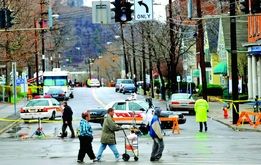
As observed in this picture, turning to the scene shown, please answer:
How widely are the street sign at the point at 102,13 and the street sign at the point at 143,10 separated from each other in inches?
51.3

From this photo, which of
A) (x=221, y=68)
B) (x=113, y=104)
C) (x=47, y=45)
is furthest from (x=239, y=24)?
(x=47, y=45)

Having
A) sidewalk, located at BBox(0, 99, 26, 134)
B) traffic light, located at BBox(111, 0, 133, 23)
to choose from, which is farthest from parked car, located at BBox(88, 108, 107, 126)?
traffic light, located at BBox(111, 0, 133, 23)

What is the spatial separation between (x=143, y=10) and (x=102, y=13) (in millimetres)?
1911

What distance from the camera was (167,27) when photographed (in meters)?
71.9

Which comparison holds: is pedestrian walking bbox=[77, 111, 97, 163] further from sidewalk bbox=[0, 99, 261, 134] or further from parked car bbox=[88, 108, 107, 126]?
parked car bbox=[88, 108, 107, 126]

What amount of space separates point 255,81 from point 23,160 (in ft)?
127

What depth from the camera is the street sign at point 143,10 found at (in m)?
31.8

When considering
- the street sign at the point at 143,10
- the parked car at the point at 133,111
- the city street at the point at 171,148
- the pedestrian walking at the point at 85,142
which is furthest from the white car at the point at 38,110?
the pedestrian walking at the point at 85,142

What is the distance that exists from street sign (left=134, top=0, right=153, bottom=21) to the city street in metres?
5.19

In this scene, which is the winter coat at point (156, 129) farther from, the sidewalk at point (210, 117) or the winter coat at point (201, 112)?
the sidewalk at point (210, 117)

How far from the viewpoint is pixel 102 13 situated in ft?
107

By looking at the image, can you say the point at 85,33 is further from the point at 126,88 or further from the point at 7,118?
the point at 7,118

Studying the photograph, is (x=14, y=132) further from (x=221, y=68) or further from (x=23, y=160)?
(x=221, y=68)

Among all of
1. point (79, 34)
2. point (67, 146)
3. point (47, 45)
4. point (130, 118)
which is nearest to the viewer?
point (67, 146)
